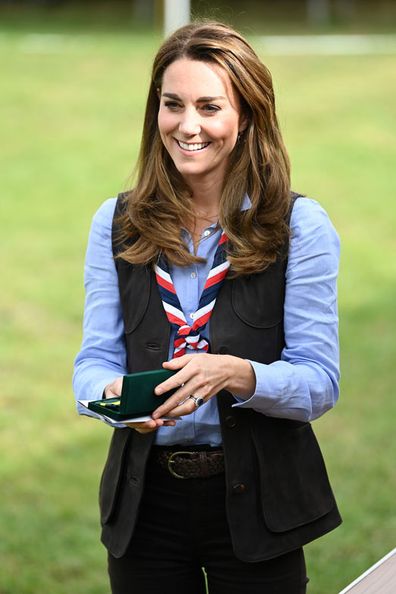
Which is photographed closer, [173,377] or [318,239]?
[173,377]

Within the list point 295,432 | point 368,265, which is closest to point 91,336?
point 295,432

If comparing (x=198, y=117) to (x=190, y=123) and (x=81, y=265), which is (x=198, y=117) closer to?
(x=190, y=123)

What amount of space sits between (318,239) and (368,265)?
7040mm

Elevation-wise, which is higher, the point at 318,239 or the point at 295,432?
the point at 318,239

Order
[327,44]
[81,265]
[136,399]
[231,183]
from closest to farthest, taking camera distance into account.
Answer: [136,399] < [231,183] < [81,265] < [327,44]

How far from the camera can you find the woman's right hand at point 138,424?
252 centimetres

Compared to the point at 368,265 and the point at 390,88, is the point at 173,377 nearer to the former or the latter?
the point at 368,265

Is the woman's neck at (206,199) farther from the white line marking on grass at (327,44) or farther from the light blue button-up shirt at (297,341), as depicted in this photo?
the white line marking on grass at (327,44)

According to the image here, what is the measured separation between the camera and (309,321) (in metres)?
2.69

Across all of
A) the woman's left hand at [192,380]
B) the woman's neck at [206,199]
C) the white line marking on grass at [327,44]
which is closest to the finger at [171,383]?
the woman's left hand at [192,380]

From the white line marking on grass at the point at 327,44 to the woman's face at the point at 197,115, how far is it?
1546 centimetres

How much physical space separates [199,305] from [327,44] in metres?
16.8

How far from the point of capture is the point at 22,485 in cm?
576

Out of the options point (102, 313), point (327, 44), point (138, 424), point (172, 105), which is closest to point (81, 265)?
point (102, 313)
